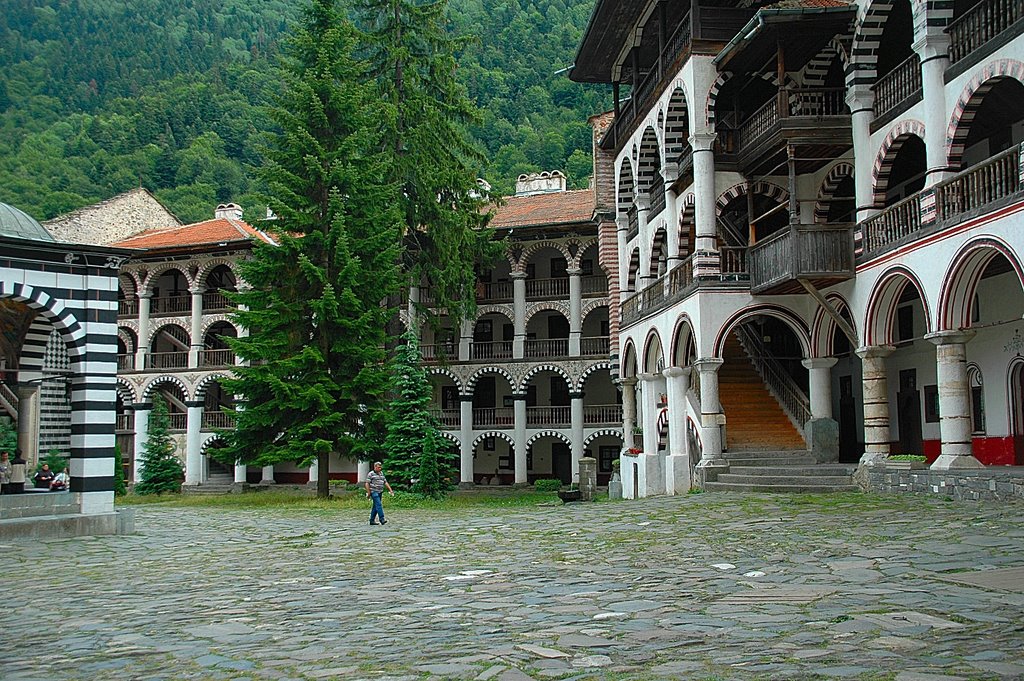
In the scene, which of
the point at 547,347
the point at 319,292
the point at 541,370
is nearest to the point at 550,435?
the point at 541,370

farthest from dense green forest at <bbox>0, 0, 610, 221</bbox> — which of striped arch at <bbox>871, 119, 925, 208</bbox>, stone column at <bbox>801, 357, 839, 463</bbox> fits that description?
striped arch at <bbox>871, 119, 925, 208</bbox>

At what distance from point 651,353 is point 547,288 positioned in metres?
12.7

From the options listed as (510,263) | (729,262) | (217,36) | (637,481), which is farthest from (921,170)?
(217,36)

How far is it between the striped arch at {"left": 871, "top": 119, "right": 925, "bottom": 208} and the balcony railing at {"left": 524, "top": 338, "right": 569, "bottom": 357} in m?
20.4

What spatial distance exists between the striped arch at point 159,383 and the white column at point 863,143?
2843 cm

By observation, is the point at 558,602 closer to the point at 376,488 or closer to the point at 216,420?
the point at 376,488

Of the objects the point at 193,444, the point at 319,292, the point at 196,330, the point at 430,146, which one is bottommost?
the point at 193,444

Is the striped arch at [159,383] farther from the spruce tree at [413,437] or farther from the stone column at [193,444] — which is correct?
the spruce tree at [413,437]

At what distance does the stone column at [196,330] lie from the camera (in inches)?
1549

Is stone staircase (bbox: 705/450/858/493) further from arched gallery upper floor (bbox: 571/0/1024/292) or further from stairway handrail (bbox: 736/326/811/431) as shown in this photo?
arched gallery upper floor (bbox: 571/0/1024/292)

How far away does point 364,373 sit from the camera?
1008 inches

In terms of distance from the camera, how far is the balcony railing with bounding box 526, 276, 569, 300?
124ft

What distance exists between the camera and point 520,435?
37.1 meters

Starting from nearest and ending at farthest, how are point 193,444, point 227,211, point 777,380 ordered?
point 777,380 < point 193,444 < point 227,211
